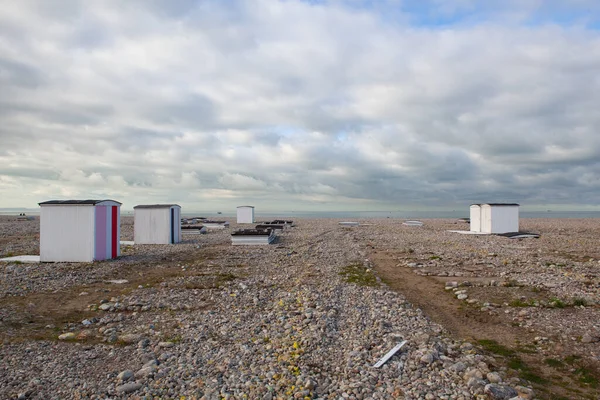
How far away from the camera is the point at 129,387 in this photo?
6.54m

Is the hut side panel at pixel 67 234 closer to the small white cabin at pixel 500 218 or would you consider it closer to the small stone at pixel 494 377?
the small stone at pixel 494 377

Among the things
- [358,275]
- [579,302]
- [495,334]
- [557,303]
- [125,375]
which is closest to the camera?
[125,375]

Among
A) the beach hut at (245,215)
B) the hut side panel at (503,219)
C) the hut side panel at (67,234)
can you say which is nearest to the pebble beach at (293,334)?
the hut side panel at (67,234)

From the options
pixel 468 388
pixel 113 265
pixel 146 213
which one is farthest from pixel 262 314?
pixel 146 213

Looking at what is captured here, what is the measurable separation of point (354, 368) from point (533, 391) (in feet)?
9.02

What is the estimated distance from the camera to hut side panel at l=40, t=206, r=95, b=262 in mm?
20359

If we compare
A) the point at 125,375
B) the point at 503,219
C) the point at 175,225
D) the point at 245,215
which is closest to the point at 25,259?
the point at 175,225

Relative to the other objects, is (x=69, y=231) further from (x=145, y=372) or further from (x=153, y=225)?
(x=145, y=372)

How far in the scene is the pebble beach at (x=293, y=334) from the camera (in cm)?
→ 662

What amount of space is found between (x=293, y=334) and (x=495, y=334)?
4559 mm

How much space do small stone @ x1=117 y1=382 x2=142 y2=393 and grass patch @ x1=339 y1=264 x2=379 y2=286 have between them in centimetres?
951

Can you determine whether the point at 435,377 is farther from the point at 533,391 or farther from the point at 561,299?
the point at 561,299

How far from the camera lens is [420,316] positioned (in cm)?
1050

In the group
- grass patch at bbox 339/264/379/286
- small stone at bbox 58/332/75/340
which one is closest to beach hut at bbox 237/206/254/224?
grass patch at bbox 339/264/379/286
